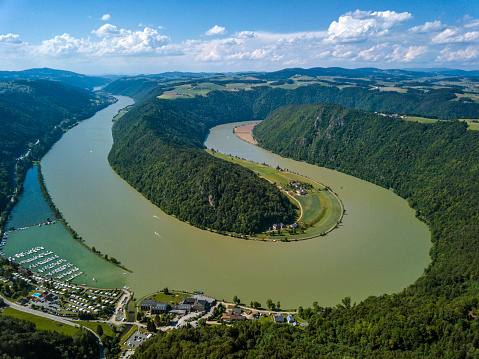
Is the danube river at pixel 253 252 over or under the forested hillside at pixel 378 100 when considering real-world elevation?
under

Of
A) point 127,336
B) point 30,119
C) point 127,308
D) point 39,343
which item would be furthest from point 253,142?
point 39,343

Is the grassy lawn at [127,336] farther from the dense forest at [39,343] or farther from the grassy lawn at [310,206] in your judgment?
the grassy lawn at [310,206]

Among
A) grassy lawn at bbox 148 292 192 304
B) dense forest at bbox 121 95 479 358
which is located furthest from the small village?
dense forest at bbox 121 95 479 358

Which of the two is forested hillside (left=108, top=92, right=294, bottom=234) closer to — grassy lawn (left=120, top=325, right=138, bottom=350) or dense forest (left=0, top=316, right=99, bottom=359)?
grassy lawn (left=120, top=325, right=138, bottom=350)

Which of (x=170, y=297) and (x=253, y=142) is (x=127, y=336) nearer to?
(x=170, y=297)

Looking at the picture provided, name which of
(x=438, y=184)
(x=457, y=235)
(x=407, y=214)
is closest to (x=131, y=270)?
(x=457, y=235)

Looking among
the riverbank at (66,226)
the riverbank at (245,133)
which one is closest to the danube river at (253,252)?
the riverbank at (66,226)

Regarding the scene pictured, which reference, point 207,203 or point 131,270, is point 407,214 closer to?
point 207,203
